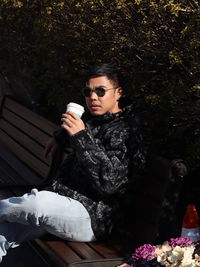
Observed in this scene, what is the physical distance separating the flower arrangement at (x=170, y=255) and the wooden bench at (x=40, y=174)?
36 cm

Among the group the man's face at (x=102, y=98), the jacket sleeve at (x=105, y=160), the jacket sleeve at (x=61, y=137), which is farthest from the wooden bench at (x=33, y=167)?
the man's face at (x=102, y=98)

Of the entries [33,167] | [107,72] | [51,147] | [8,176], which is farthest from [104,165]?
[8,176]

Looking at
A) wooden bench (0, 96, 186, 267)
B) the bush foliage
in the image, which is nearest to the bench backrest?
wooden bench (0, 96, 186, 267)

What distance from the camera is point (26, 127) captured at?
5.89 meters

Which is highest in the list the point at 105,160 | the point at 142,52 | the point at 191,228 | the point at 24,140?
the point at 142,52

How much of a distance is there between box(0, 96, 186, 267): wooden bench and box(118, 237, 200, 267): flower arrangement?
1.18 ft

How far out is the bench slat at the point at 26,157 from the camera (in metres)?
5.33

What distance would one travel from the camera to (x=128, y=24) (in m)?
4.39

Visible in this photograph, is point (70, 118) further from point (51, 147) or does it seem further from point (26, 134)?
point (26, 134)

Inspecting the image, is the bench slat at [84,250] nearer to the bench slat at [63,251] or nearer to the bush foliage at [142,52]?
the bench slat at [63,251]

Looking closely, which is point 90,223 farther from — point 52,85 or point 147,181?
point 52,85

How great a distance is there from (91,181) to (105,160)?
148 millimetres

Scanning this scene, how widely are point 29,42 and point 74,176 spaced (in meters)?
2.58

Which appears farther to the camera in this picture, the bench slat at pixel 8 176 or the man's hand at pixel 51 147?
the bench slat at pixel 8 176
